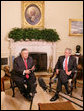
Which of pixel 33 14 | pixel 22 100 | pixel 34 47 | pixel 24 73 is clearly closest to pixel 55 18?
pixel 33 14

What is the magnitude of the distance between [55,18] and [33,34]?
49.8 inches

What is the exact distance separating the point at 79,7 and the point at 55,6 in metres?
1.10

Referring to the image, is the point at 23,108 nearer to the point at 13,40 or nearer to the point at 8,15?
the point at 13,40

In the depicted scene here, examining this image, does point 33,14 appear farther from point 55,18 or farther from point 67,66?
point 67,66

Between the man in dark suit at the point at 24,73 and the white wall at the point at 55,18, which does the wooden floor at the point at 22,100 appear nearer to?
the man in dark suit at the point at 24,73

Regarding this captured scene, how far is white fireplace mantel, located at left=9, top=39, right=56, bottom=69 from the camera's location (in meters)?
6.50

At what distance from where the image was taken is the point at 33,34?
635cm

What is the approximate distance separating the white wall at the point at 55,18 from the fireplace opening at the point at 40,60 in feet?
2.43

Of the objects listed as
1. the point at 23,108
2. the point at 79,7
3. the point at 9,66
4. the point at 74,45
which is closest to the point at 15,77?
the point at 23,108

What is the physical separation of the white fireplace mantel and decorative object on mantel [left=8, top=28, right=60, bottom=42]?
0.71 ft

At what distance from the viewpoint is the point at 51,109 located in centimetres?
240

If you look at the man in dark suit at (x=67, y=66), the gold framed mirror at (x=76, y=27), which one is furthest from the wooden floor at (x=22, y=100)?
the gold framed mirror at (x=76, y=27)

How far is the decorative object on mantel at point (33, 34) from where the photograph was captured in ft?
20.5

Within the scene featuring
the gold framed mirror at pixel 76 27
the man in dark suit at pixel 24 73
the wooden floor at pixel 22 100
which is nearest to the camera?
the wooden floor at pixel 22 100
